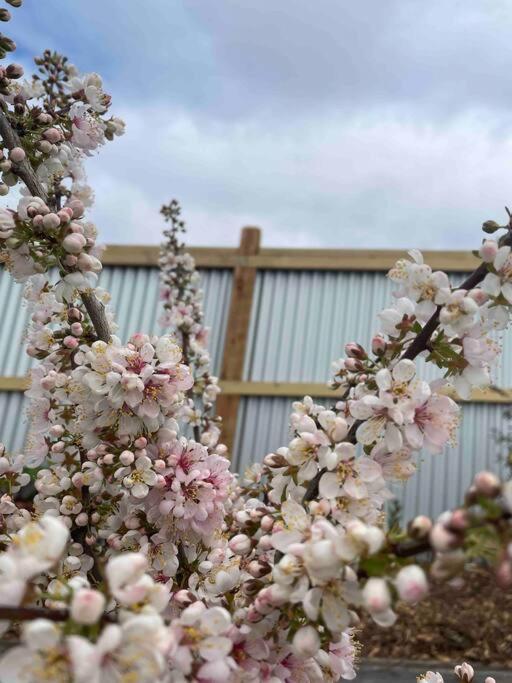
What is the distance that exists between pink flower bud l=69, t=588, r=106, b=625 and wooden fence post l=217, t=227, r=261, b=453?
485cm

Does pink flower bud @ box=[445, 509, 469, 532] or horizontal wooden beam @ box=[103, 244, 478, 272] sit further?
horizontal wooden beam @ box=[103, 244, 478, 272]

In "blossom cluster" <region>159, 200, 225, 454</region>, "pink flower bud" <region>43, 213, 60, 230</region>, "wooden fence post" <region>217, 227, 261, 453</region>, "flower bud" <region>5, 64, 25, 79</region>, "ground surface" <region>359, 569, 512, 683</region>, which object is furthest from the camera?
"wooden fence post" <region>217, 227, 261, 453</region>

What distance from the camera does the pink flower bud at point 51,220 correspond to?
97 centimetres

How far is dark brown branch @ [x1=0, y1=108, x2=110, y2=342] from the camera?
1.04m

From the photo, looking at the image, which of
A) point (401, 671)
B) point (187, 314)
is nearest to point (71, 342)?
point (187, 314)

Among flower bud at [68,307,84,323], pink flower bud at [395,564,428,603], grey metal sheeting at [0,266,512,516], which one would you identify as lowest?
pink flower bud at [395,564,428,603]

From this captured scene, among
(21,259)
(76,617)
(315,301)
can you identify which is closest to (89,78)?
(21,259)

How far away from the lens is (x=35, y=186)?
3.51ft

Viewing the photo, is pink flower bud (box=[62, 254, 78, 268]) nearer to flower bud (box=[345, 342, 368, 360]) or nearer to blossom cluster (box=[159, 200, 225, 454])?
flower bud (box=[345, 342, 368, 360])

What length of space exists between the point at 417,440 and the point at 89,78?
897mm

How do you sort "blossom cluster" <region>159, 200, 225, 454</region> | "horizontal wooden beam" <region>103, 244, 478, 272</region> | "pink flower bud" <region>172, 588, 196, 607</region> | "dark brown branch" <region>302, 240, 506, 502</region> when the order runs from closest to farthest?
"pink flower bud" <region>172, 588, 196, 607</region> < "dark brown branch" <region>302, 240, 506, 502</region> < "blossom cluster" <region>159, 200, 225, 454</region> < "horizontal wooden beam" <region>103, 244, 478, 272</region>

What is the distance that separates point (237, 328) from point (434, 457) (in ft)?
6.01

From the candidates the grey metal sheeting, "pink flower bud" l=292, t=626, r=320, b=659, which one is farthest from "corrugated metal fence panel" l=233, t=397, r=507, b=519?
"pink flower bud" l=292, t=626, r=320, b=659

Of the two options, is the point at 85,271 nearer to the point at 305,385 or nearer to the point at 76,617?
the point at 76,617
